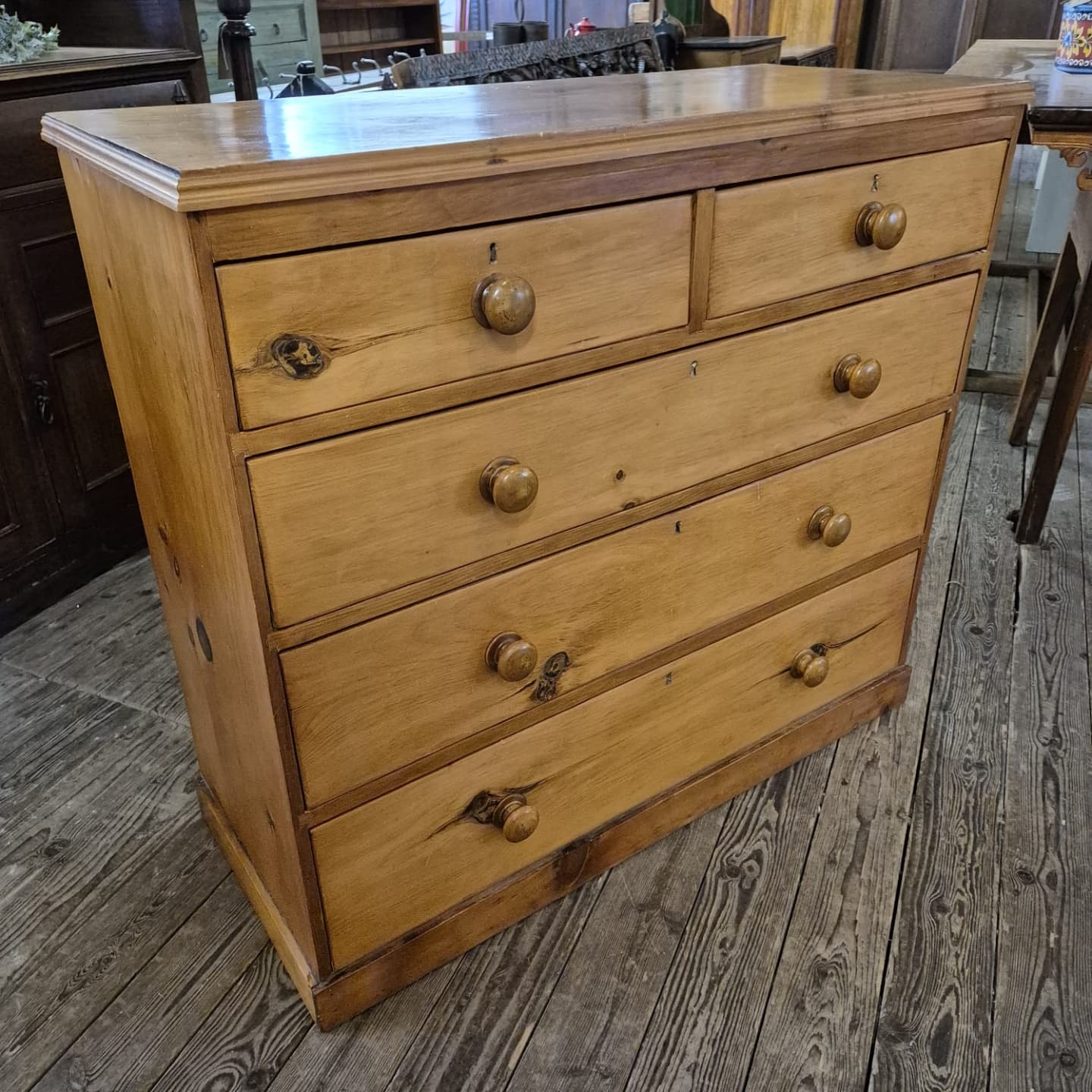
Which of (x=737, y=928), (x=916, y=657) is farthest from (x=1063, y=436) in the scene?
(x=737, y=928)

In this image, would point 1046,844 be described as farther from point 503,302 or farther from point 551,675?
point 503,302

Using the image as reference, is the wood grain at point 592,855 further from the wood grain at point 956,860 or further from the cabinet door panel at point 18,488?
the cabinet door panel at point 18,488

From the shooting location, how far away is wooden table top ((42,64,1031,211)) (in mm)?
770

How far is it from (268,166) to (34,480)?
142 centimetres

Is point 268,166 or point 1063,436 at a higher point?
point 268,166

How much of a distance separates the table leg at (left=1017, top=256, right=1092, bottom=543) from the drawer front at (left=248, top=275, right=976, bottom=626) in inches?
29.2

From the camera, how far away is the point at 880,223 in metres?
1.16

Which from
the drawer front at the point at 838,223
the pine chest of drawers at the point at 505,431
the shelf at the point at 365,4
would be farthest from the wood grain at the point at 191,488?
the shelf at the point at 365,4

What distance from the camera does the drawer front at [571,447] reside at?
89cm

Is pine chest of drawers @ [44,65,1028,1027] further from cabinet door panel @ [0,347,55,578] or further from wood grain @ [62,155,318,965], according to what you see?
cabinet door panel @ [0,347,55,578]

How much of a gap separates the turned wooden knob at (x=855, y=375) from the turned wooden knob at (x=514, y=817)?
0.67 metres

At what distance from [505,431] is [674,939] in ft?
2.39

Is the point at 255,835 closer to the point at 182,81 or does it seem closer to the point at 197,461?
the point at 197,461

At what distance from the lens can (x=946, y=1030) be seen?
116 cm
